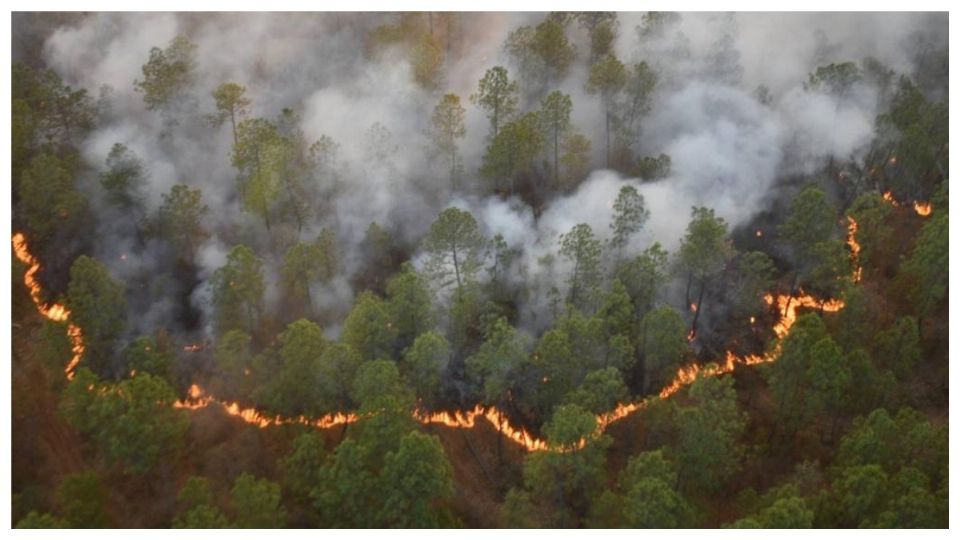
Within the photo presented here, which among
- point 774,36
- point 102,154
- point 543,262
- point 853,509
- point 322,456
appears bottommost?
point 853,509

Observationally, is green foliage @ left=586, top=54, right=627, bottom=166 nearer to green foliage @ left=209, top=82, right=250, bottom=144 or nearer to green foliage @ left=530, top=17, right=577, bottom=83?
green foliage @ left=530, top=17, right=577, bottom=83

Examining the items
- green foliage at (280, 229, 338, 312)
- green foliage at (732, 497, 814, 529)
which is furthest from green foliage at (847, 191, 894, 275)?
green foliage at (280, 229, 338, 312)

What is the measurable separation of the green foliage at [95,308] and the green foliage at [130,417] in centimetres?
461

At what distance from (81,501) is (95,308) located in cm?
1271

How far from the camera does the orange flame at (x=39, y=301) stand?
2217 inches

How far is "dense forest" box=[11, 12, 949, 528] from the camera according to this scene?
166 feet

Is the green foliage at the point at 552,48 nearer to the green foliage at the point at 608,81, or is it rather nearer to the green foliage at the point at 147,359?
the green foliage at the point at 608,81

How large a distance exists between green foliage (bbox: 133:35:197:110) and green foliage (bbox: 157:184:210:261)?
942 centimetres

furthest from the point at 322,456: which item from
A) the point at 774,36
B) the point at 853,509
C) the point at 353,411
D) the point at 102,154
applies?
the point at 774,36

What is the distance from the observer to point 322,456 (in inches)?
1992

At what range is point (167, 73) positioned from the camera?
69.7 metres

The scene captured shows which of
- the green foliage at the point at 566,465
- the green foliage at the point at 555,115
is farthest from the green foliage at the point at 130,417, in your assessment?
the green foliage at the point at 555,115

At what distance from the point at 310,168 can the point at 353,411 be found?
19.6 metres
